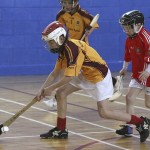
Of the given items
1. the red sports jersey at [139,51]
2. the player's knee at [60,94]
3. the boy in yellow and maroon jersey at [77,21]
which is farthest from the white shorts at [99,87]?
the boy in yellow and maroon jersey at [77,21]

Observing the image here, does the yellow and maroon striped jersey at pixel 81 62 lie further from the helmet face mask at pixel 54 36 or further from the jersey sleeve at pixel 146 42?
the jersey sleeve at pixel 146 42

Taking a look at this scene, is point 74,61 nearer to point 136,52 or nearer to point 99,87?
point 99,87

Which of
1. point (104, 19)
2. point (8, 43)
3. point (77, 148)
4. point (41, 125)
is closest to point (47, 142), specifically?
point (77, 148)

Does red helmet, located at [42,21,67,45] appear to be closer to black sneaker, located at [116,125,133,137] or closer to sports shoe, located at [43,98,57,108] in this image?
black sneaker, located at [116,125,133,137]

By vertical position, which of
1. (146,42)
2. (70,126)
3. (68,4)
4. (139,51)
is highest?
(68,4)

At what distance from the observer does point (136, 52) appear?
308 inches

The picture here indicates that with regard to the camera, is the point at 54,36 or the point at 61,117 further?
the point at 61,117

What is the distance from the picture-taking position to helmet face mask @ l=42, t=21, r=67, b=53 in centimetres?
704

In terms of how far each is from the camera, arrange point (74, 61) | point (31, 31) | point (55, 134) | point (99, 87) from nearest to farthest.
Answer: point (74, 61) < point (99, 87) < point (55, 134) < point (31, 31)

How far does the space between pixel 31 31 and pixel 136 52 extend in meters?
6.44

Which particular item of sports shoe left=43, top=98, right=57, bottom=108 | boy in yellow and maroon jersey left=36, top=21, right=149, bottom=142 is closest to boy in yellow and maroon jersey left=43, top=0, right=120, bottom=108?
sports shoe left=43, top=98, right=57, bottom=108

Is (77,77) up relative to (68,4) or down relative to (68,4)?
down

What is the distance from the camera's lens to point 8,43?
13.8 meters

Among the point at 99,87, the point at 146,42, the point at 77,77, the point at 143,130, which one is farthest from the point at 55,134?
the point at 146,42
